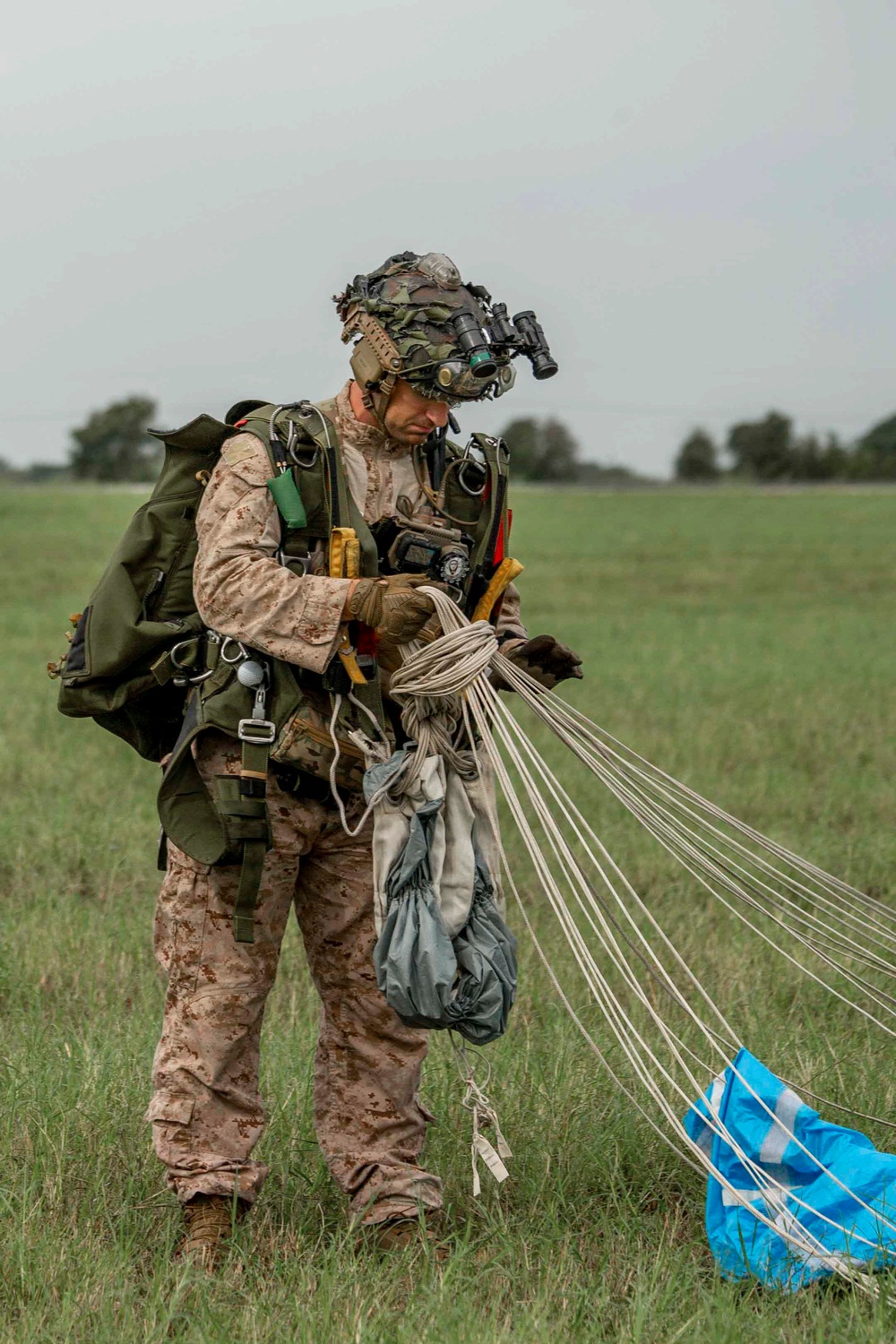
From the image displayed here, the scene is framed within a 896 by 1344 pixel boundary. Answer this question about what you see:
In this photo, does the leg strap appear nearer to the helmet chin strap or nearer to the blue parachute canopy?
the helmet chin strap

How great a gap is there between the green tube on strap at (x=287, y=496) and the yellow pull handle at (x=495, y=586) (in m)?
0.56

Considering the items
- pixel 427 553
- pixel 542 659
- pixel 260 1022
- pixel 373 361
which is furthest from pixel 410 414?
pixel 260 1022

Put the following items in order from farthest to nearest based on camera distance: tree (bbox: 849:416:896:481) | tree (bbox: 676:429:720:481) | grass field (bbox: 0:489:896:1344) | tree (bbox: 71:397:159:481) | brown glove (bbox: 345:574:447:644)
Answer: tree (bbox: 676:429:720:481)
tree (bbox: 71:397:159:481)
tree (bbox: 849:416:896:481)
brown glove (bbox: 345:574:447:644)
grass field (bbox: 0:489:896:1344)

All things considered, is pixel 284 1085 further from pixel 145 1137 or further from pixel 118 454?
pixel 118 454

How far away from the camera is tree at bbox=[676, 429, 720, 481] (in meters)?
92.9

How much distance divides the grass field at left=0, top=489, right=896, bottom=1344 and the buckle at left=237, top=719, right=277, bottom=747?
106 centimetres

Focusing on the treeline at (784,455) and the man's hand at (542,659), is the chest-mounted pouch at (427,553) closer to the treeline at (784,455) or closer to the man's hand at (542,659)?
the man's hand at (542,659)

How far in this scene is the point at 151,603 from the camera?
3625 mm

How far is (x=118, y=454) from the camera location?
84.6 metres

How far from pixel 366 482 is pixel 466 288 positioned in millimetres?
481

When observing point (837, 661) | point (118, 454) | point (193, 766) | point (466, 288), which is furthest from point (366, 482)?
point (118, 454)

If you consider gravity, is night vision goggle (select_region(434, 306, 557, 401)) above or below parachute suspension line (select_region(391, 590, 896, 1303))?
above

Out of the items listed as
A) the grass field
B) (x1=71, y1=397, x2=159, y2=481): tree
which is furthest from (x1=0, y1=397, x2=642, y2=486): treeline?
the grass field

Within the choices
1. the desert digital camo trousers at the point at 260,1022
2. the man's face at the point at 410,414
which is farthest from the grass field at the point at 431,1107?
the man's face at the point at 410,414
